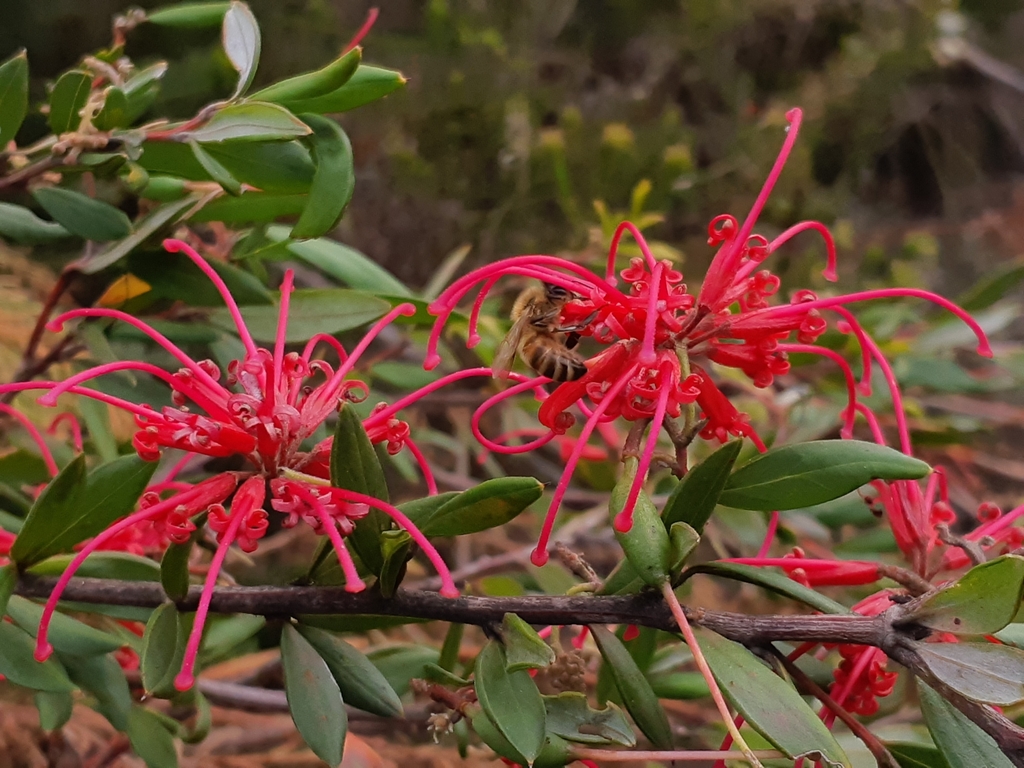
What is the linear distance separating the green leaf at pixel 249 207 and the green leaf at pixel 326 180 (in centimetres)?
7

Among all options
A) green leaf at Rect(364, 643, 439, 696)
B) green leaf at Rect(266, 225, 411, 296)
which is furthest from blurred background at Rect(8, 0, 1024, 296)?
green leaf at Rect(364, 643, 439, 696)

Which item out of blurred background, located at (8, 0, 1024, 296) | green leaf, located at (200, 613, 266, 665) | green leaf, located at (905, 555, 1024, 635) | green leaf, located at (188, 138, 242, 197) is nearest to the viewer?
green leaf, located at (905, 555, 1024, 635)

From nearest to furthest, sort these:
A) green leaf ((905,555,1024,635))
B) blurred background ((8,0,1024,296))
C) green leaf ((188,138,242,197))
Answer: green leaf ((905,555,1024,635)), green leaf ((188,138,242,197)), blurred background ((8,0,1024,296))

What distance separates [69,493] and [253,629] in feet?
0.61

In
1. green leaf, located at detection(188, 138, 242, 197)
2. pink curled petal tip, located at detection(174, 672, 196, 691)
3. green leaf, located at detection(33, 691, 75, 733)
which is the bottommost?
green leaf, located at detection(33, 691, 75, 733)

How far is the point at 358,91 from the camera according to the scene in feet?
1.26

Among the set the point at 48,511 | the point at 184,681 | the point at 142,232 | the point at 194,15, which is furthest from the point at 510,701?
Answer: the point at 194,15

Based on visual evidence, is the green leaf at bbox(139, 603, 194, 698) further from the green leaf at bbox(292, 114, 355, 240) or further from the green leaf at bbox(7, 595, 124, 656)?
the green leaf at bbox(292, 114, 355, 240)

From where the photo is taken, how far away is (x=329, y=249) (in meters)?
0.58

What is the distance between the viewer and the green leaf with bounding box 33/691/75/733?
391 millimetres

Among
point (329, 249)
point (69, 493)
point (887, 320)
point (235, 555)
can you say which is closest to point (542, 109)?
point (887, 320)

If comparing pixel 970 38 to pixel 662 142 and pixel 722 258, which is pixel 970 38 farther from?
pixel 722 258

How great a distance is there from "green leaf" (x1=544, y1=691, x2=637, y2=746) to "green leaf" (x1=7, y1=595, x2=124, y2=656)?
0.75 feet

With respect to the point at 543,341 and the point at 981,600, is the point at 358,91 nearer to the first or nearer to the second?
the point at 543,341
